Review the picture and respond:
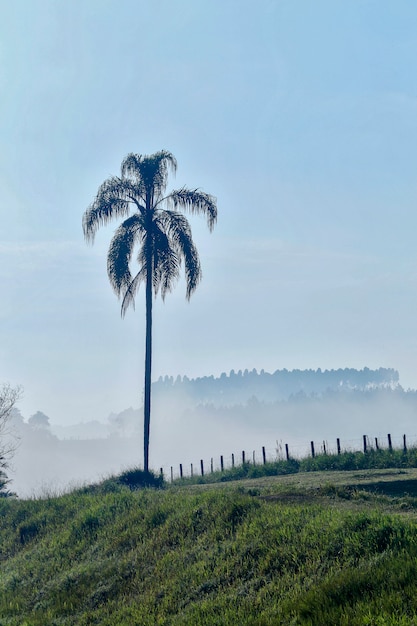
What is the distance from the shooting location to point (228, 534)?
1617cm

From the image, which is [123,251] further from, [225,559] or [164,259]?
[225,559]

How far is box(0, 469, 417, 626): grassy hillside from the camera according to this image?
11297mm

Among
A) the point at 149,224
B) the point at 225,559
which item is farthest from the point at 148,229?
the point at 225,559

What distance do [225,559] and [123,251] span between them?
2182 centimetres

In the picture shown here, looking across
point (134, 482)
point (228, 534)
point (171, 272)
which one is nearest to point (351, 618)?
point (228, 534)

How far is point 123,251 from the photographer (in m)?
34.8

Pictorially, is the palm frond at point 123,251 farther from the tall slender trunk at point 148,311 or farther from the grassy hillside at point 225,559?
the grassy hillside at point 225,559

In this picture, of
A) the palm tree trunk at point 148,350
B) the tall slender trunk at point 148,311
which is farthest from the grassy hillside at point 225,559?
the tall slender trunk at point 148,311

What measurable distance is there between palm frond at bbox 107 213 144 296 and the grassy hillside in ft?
42.1

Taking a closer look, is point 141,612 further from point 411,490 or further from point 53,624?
point 411,490

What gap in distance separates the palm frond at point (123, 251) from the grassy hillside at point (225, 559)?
12837mm

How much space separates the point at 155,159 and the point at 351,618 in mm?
28132

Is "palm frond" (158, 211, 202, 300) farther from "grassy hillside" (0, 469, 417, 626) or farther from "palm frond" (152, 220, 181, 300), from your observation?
"grassy hillside" (0, 469, 417, 626)

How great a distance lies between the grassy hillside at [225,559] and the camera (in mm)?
11297
